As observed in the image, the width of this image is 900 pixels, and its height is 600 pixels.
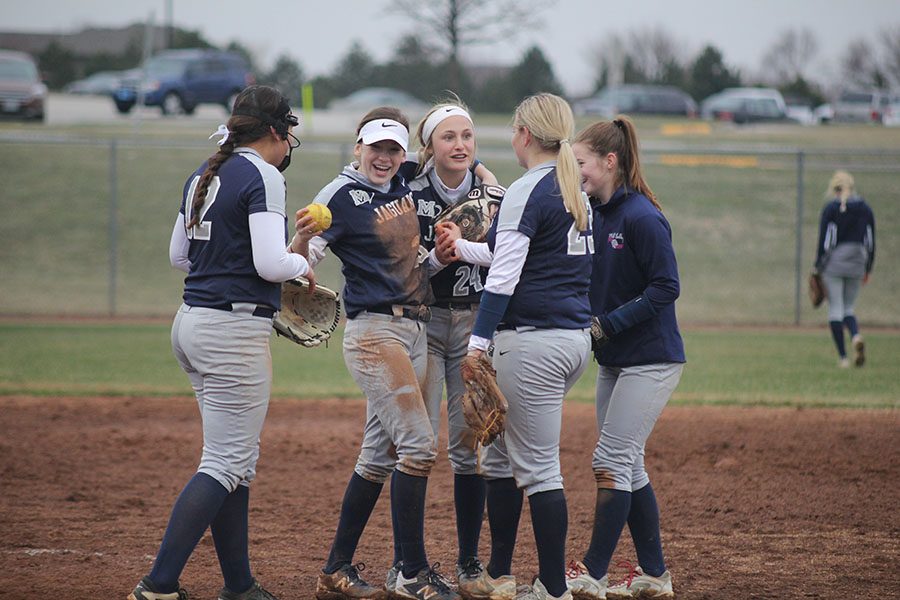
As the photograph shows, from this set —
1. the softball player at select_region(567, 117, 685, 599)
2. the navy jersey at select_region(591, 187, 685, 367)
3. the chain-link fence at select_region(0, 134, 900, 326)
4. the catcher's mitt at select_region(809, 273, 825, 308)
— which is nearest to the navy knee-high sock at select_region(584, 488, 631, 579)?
the softball player at select_region(567, 117, 685, 599)

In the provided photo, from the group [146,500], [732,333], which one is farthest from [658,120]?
[146,500]

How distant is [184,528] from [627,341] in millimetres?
1971

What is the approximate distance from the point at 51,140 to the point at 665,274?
12.7 meters

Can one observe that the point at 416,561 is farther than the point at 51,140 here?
No

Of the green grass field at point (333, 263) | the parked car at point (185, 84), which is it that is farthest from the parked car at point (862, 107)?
the parked car at point (185, 84)

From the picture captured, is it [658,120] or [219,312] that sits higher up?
[658,120]

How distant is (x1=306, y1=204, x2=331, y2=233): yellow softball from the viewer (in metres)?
4.11

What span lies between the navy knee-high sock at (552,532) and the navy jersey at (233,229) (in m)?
1.35

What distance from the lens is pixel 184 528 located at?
3922 millimetres

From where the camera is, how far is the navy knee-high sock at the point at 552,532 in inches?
160

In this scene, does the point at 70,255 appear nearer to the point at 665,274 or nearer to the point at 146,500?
the point at 146,500

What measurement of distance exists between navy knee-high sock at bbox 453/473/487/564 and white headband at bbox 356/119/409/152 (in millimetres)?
1509

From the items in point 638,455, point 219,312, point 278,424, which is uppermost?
point 219,312

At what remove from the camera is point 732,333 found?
46.5 feet
